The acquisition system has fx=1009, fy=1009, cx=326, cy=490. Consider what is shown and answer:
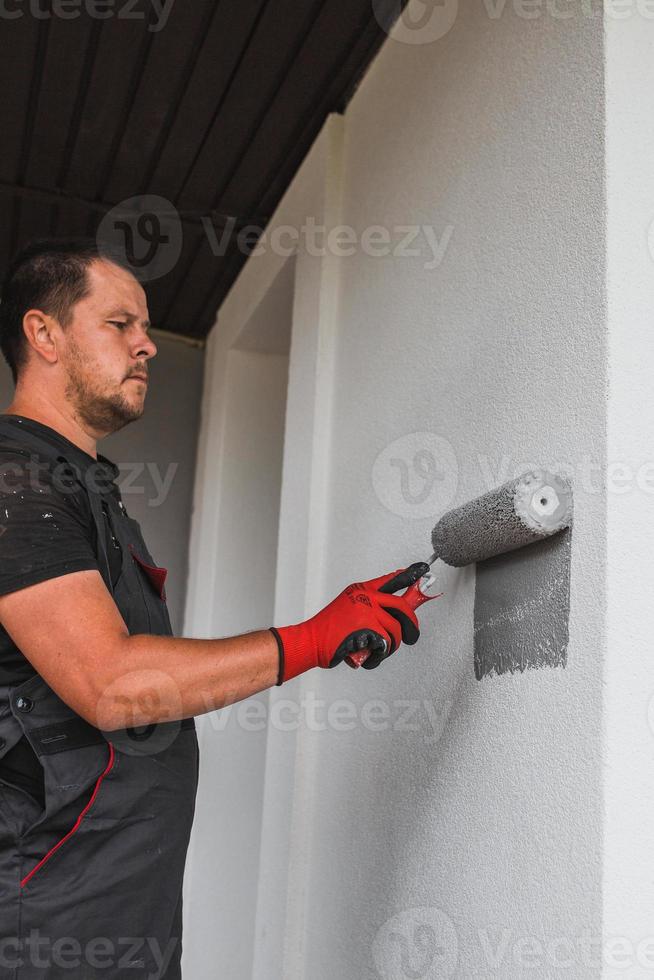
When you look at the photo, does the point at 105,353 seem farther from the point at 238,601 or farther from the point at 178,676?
the point at 238,601

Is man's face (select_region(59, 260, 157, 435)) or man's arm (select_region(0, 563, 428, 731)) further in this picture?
man's face (select_region(59, 260, 157, 435))

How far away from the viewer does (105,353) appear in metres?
1.66

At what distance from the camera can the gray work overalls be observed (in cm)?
133

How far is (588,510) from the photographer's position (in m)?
1.22

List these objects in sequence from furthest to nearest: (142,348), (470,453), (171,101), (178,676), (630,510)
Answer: (171,101), (142,348), (470,453), (178,676), (630,510)

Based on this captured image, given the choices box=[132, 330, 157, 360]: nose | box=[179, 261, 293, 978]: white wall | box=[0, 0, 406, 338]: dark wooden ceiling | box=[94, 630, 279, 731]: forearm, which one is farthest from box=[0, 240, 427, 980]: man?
box=[179, 261, 293, 978]: white wall

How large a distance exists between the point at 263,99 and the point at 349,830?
5.69 ft

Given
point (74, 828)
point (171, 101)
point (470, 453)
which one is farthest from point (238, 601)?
point (74, 828)

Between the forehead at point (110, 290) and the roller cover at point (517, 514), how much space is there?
718 millimetres

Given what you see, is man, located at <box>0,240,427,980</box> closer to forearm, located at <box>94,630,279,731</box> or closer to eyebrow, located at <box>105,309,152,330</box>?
forearm, located at <box>94,630,279,731</box>

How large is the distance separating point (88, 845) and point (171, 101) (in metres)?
1.86

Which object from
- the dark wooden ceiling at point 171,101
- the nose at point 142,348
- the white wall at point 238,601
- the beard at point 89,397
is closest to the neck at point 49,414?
the beard at point 89,397

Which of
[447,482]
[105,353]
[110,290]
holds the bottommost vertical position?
[447,482]

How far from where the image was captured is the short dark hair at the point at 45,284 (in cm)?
170
